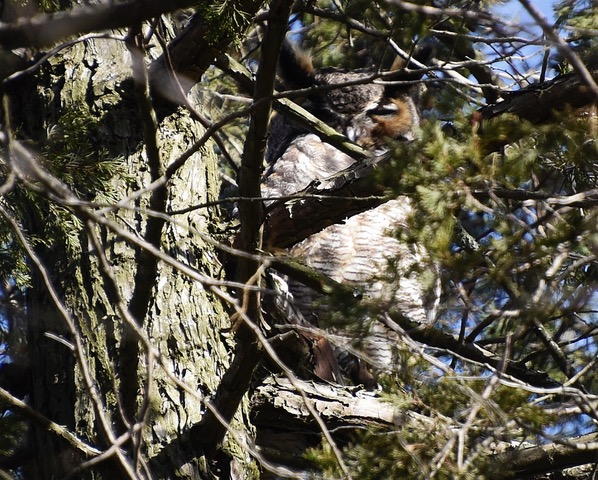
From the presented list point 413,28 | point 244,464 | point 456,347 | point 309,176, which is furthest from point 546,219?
point 309,176

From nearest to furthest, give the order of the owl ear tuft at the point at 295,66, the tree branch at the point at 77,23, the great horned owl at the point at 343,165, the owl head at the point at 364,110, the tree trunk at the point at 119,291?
the tree branch at the point at 77,23, the tree trunk at the point at 119,291, the great horned owl at the point at 343,165, the owl ear tuft at the point at 295,66, the owl head at the point at 364,110

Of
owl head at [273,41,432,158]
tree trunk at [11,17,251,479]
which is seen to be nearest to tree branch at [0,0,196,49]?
tree trunk at [11,17,251,479]

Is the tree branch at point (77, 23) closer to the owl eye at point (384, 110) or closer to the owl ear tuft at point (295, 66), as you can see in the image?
the owl ear tuft at point (295, 66)

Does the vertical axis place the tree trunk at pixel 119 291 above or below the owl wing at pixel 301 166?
below

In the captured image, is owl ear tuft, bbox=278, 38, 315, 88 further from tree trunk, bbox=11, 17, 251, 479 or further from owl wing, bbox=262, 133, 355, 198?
tree trunk, bbox=11, 17, 251, 479

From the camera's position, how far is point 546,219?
5.09ft

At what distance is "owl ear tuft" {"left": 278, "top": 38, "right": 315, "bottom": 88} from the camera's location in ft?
13.8

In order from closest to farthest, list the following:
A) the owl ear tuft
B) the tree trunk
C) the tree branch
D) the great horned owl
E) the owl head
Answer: the tree branch, the tree trunk, the great horned owl, the owl ear tuft, the owl head

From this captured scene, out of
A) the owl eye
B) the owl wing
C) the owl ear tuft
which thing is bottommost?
the owl wing

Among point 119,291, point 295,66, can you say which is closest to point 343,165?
point 295,66

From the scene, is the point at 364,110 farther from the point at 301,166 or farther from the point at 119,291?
the point at 119,291

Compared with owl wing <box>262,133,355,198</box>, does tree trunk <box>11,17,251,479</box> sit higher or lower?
lower

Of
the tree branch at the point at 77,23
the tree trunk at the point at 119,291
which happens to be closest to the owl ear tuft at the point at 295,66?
the tree trunk at the point at 119,291

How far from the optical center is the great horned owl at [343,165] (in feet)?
13.4
